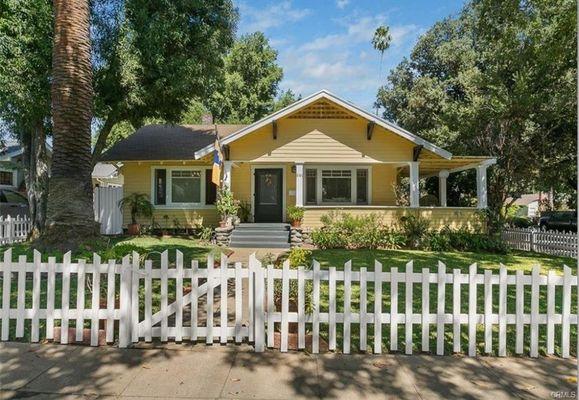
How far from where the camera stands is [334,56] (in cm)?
3719

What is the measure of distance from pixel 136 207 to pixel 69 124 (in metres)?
8.92

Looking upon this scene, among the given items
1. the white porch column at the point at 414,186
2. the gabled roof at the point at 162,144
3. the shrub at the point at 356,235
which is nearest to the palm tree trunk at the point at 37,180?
the gabled roof at the point at 162,144

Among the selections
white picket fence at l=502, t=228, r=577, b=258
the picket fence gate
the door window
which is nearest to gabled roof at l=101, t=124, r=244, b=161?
the door window

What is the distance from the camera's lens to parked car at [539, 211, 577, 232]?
22.9 m

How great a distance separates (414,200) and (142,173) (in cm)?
1128

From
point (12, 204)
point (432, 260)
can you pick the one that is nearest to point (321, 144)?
point (432, 260)

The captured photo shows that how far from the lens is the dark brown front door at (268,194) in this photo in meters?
16.9

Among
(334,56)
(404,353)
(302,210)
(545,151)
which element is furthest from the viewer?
(334,56)

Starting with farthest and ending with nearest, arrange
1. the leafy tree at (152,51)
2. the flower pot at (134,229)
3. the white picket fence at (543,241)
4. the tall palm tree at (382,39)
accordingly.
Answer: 1. the tall palm tree at (382,39)
2. the flower pot at (134,229)
3. the white picket fence at (543,241)
4. the leafy tree at (152,51)

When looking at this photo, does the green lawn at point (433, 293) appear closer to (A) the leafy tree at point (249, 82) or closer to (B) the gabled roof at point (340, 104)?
(B) the gabled roof at point (340, 104)

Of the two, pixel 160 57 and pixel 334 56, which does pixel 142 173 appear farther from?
pixel 334 56

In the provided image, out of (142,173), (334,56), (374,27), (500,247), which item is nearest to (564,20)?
(500,247)

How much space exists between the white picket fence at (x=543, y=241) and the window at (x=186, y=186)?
12935 mm

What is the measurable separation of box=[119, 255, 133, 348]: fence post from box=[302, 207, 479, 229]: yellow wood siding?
34.3 ft
